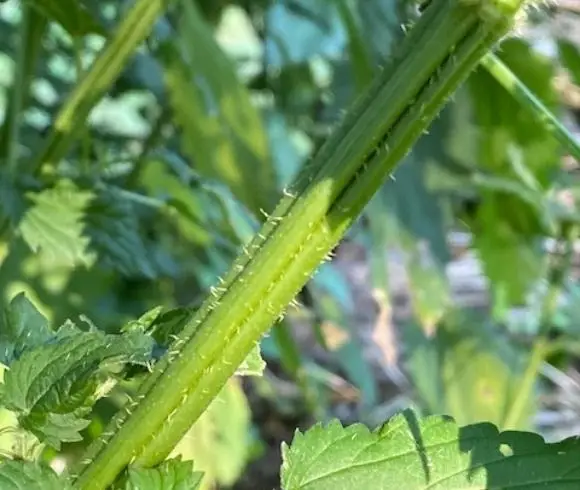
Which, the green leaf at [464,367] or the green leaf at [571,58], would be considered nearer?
the green leaf at [571,58]

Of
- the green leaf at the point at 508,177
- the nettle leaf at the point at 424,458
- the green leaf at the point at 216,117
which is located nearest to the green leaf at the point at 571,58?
the green leaf at the point at 508,177

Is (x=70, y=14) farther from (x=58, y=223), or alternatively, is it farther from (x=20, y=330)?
(x=20, y=330)

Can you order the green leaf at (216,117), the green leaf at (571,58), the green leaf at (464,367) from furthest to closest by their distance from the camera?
1. the green leaf at (464,367)
2. the green leaf at (571,58)
3. the green leaf at (216,117)

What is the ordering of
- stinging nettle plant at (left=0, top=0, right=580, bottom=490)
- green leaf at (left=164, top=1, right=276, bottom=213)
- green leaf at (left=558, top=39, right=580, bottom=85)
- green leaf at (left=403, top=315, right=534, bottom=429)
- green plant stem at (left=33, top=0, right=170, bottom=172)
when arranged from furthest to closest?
green leaf at (left=403, top=315, right=534, bottom=429), green leaf at (left=558, top=39, right=580, bottom=85), green leaf at (left=164, top=1, right=276, bottom=213), green plant stem at (left=33, top=0, right=170, bottom=172), stinging nettle plant at (left=0, top=0, right=580, bottom=490)

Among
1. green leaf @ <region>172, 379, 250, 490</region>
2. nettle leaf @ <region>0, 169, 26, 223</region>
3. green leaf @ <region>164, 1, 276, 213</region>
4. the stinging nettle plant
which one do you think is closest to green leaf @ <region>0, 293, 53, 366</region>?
the stinging nettle plant

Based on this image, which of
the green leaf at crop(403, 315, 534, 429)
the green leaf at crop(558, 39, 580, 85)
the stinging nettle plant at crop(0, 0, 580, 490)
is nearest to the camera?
the stinging nettle plant at crop(0, 0, 580, 490)

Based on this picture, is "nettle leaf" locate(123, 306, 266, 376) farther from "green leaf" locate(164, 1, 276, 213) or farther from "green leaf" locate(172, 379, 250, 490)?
"green leaf" locate(172, 379, 250, 490)

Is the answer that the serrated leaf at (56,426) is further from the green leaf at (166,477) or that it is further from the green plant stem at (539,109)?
the green plant stem at (539,109)

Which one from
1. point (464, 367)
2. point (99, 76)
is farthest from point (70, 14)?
point (464, 367)
